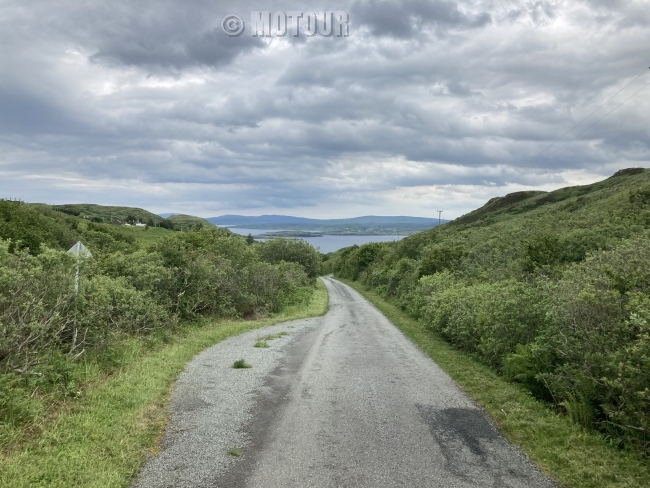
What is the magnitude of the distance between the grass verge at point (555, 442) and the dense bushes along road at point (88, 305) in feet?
25.3

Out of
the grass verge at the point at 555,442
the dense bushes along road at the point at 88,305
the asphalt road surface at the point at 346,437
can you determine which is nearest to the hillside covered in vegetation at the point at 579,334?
the grass verge at the point at 555,442

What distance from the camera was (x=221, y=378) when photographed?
35.2ft

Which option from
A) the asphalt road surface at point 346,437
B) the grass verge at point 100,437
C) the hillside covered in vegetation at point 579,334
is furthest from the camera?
the hillside covered in vegetation at point 579,334

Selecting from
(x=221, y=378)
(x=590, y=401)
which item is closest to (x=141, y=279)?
(x=221, y=378)

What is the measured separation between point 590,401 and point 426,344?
9.26 meters

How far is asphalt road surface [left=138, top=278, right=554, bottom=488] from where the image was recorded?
5.77 metres

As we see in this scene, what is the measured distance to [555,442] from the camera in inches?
274

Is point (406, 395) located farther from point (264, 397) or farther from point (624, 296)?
point (624, 296)

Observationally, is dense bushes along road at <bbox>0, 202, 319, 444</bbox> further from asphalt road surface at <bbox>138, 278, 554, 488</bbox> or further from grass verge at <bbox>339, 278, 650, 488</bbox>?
grass verge at <bbox>339, 278, 650, 488</bbox>

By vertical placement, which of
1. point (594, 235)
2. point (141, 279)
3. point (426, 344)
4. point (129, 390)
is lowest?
point (426, 344)

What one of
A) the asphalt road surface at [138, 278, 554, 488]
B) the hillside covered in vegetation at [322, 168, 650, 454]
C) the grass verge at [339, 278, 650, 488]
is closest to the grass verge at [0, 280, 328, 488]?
the asphalt road surface at [138, 278, 554, 488]

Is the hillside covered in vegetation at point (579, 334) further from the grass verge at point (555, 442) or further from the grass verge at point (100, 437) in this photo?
the grass verge at point (100, 437)

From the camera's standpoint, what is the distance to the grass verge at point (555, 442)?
5844 mm

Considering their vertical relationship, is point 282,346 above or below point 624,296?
below
